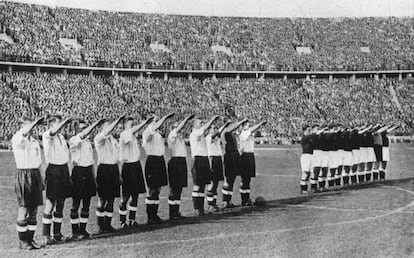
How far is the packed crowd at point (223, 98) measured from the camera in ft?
139

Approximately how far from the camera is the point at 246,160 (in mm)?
13781

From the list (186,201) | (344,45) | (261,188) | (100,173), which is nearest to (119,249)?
(100,173)

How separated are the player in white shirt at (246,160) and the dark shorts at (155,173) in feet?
9.54

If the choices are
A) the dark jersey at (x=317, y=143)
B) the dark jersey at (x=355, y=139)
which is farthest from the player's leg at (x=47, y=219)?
the dark jersey at (x=355, y=139)

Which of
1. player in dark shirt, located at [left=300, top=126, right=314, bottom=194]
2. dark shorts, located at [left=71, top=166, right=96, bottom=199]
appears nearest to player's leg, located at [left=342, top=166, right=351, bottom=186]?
player in dark shirt, located at [left=300, top=126, right=314, bottom=194]

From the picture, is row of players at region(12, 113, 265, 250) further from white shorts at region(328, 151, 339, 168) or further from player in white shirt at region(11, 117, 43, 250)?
white shorts at region(328, 151, 339, 168)

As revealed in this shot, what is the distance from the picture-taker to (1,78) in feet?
141

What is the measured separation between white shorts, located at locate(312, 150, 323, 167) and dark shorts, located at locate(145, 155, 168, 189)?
6269mm

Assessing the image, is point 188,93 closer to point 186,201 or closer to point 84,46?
point 84,46

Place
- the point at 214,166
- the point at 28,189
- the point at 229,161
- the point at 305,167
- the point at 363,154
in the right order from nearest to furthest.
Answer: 1. the point at 28,189
2. the point at 214,166
3. the point at 229,161
4. the point at 305,167
5. the point at 363,154

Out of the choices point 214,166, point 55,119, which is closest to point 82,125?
point 55,119

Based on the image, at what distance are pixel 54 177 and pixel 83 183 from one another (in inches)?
27.5

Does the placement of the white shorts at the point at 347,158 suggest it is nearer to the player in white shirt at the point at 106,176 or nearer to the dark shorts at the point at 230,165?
the dark shorts at the point at 230,165

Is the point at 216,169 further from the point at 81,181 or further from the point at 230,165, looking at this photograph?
the point at 81,181
